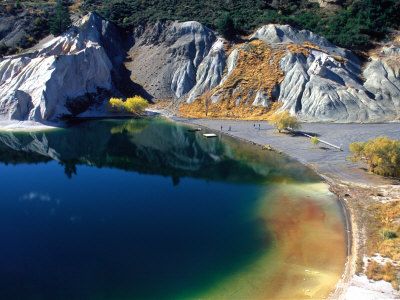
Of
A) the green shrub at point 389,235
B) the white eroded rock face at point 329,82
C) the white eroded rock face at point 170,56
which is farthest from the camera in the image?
the white eroded rock face at point 170,56

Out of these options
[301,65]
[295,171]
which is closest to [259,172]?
[295,171]

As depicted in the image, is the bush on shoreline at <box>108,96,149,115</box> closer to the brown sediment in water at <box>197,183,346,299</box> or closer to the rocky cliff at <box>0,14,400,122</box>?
the rocky cliff at <box>0,14,400,122</box>

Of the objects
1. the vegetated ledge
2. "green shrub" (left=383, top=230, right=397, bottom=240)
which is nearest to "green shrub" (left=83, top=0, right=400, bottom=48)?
the vegetated ledge

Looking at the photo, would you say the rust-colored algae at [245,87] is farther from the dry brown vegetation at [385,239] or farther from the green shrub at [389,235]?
the green shrub at [389,235]

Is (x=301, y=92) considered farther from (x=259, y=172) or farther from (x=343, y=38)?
(x=259, y=172)

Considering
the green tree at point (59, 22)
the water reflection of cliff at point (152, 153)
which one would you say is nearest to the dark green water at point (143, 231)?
the water reflection of cliff at point (152, 153)

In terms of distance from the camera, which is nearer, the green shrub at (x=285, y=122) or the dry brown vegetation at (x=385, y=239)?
the dry brown vegetation at (x=385, y=239)

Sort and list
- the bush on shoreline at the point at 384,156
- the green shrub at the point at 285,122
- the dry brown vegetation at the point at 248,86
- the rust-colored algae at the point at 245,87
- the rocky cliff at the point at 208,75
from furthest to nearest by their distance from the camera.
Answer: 1. the rust-colored algae at the point at 245,87
2. the dry brown vegetation at the point at 248,86
3. the rocky cliff at the point at 208,75
4. the green shrub at the point at 285,122
5. the bush on shoreline at the point at 384,156
